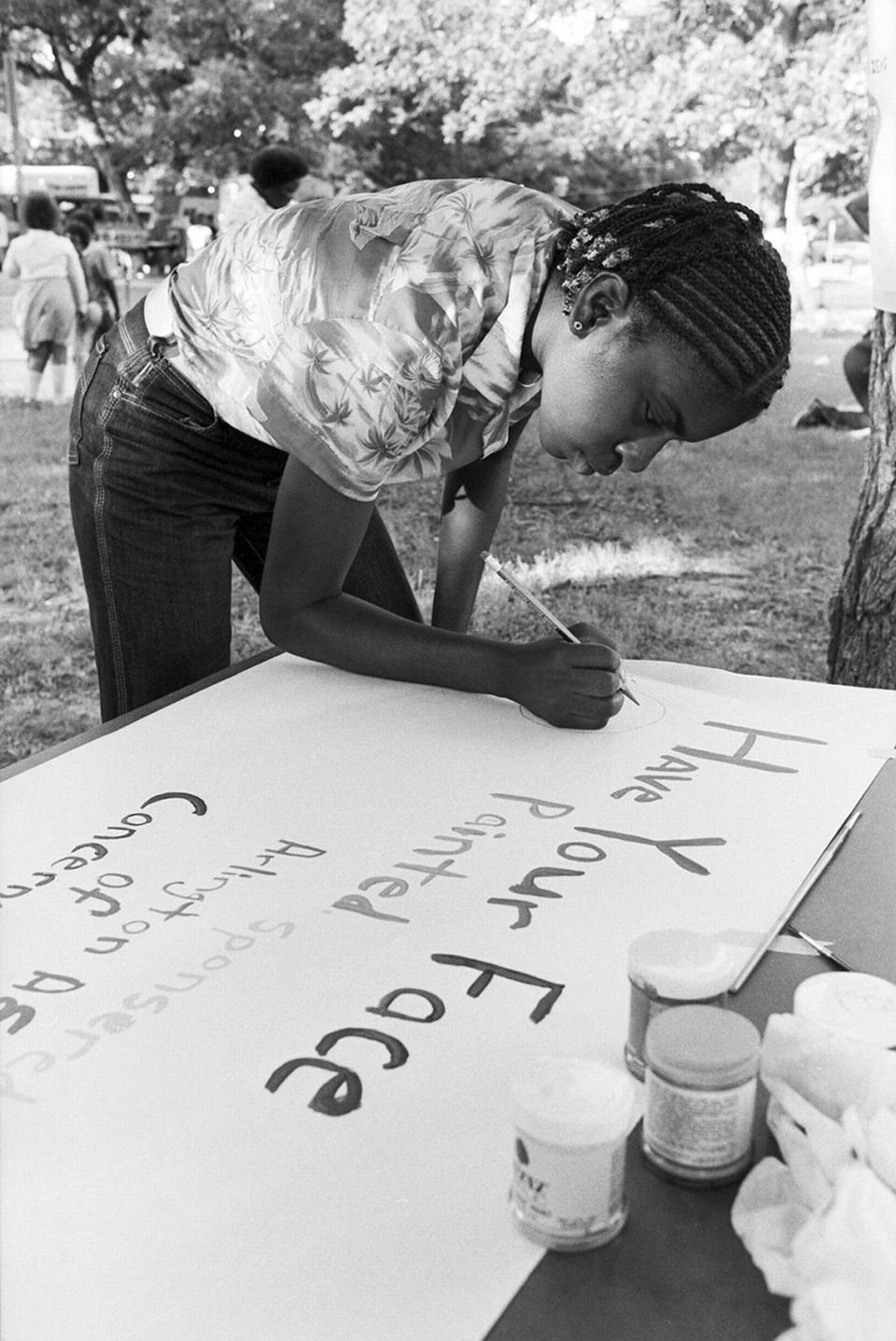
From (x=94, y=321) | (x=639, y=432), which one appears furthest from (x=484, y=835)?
(x=94, y=321)

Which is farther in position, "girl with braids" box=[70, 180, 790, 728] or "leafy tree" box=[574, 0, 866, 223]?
"leafy tree" box=[574, 0, 866, 223]

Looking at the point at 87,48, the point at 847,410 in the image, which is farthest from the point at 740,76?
the point at 87,48

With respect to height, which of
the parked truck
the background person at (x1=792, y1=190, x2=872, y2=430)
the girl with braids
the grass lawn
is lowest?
the grass lawn

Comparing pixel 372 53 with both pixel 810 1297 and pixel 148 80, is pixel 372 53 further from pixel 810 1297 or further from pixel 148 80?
pixel 810 1297

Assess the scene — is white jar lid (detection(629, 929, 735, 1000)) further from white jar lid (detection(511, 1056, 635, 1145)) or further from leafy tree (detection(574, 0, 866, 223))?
leafy tree (detection(574, 0, 866, 223))

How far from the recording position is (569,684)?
134cm

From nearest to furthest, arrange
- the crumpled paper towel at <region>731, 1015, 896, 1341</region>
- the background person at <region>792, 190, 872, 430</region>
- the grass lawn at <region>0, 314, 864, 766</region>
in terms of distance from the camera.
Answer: the crumpled paper towel at <region>731, 1015, 896, 1341</region> < the grass lawn at <region>0, 314, 864, 766</region> < the background person at <region>792, 190, 872, 430</region>

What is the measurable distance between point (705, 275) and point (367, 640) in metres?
0.50

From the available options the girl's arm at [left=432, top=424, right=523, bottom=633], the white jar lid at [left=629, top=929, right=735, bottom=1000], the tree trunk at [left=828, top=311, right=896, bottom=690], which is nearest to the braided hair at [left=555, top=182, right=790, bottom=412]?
the girl's arm at [left=432, top=424, right=523, bottom=633]

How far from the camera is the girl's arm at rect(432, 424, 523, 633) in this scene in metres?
1.64

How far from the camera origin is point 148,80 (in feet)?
49.7

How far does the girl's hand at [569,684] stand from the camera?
1.34m

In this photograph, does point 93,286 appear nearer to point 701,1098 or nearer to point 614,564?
point 614,564

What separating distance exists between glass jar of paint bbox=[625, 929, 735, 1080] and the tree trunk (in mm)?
1447
